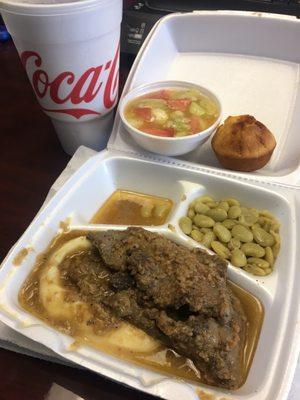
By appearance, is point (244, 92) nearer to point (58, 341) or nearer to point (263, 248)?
point (263, 248)

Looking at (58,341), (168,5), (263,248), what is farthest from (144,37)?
(58,341)

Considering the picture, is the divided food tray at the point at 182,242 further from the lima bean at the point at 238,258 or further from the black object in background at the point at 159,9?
the black object in background at the point at 159,9

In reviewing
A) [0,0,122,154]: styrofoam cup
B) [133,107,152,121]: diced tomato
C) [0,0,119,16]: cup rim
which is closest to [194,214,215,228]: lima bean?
[133,107,152,121]: diced tomato

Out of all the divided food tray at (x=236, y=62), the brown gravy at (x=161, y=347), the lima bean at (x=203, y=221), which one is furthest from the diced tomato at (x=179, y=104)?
the brown gravy at (x=161, y=347)

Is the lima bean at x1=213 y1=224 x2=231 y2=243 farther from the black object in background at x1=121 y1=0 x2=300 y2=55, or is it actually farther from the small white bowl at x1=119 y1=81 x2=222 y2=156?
the black object in background at x1=121 y1=0 x2=300 y2=55

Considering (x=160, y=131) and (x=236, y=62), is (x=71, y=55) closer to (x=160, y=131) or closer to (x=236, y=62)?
(x=160, y=131)

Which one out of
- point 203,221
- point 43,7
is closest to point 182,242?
point 203,221
